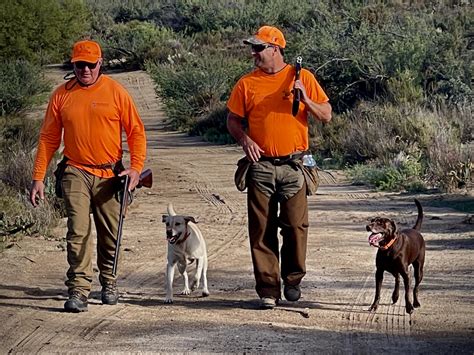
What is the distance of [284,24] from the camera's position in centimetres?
4875

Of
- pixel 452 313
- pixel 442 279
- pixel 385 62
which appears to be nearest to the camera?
pixel 452 313

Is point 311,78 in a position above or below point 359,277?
above

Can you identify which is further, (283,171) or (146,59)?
(146,59)

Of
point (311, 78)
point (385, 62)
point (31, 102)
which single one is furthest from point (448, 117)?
point (31, 102)

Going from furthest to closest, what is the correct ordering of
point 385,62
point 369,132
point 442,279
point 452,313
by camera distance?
1. point 385,62
2. point 369,132
3. point 442,279
4. point 452,313

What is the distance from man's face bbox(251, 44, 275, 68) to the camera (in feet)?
30.3

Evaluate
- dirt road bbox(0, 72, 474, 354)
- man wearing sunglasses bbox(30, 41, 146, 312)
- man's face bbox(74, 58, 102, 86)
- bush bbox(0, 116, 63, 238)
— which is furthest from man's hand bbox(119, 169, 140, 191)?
bush bbox(0, 116, 63, 238)

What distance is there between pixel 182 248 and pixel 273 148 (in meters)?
1.34

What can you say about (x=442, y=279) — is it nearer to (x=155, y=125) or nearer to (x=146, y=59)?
(x=155, y=125)

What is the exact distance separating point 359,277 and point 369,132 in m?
10.8

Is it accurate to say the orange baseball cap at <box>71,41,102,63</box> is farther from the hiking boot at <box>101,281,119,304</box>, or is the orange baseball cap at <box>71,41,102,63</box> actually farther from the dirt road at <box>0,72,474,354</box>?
the dirt road at <box>0,72,474,354</box>

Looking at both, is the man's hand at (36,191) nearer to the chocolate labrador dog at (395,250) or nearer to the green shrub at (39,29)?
the chocolate labrador dog at (395,250)

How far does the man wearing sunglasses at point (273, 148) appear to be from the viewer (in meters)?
9.26

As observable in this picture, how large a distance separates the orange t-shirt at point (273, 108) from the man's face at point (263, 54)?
122 mm
